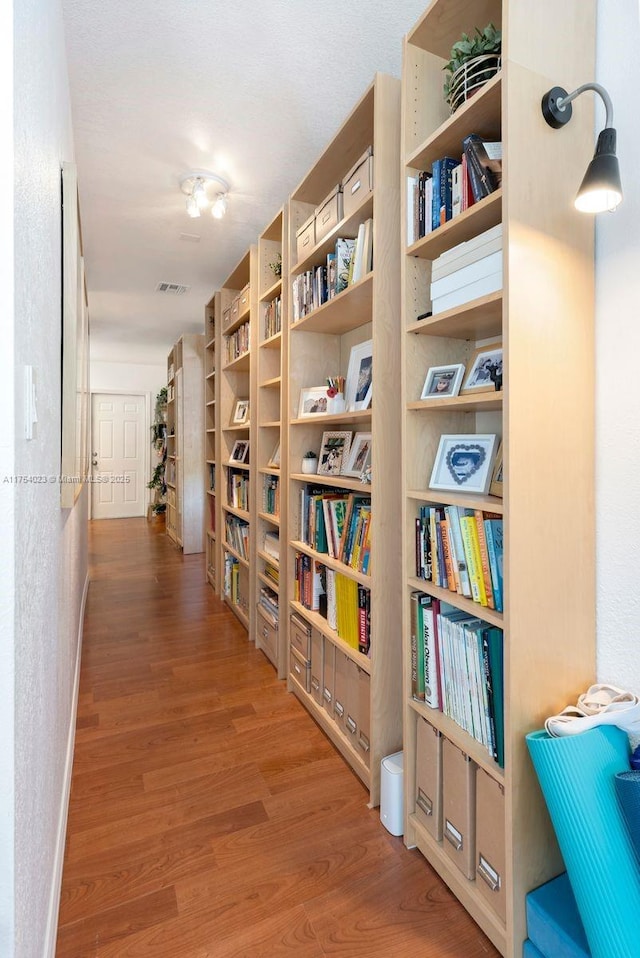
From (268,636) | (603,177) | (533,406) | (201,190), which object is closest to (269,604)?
(268,636)

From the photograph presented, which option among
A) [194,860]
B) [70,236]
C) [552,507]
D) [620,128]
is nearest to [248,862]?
[194,860]

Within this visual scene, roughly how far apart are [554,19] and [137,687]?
9.54 ft

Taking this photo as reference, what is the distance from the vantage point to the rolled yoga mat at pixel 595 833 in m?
0.94

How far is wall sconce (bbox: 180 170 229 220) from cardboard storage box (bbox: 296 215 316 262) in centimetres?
64

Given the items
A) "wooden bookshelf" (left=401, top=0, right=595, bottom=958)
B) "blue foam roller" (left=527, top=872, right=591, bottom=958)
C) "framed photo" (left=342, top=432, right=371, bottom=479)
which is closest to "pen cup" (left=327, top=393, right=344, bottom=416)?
"framed photo" (left=342, top=432, right=371, bottom=479)

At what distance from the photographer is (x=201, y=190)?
Result: 102 inches

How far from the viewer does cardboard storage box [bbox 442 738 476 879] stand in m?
1.27

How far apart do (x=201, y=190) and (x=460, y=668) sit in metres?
2.60

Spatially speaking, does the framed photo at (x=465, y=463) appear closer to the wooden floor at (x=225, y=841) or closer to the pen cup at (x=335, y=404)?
the pen cup at (x=335, y=404)

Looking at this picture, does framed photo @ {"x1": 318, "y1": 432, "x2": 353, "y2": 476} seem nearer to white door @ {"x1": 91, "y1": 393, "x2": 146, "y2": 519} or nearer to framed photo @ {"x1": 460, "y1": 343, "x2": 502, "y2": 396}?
framed photo @ {"x1": 460, "y1": 343, "x2": 502, "y2": 396}

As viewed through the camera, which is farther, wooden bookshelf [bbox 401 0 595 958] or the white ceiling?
the white ceiling

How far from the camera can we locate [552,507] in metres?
1.15

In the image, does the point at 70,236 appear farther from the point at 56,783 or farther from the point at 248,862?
the point at 248,862

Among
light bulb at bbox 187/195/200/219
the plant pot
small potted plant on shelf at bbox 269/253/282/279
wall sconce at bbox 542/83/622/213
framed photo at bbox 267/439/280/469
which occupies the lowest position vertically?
framed photo at bbox 267/439/280/469
